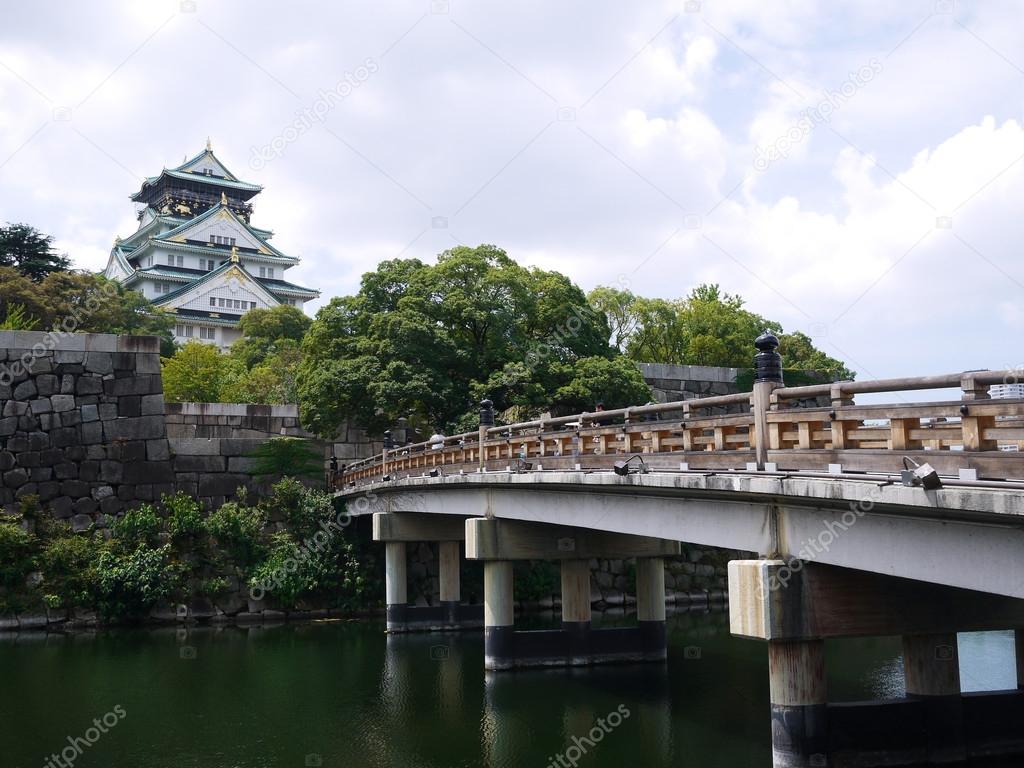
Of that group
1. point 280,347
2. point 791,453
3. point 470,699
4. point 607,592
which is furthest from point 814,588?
point 280,347

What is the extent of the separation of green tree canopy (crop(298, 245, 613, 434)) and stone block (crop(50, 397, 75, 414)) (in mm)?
7539

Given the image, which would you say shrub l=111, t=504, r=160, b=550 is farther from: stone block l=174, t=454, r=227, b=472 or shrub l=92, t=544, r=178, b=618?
stone block l=174, t=454, r=227, b=472

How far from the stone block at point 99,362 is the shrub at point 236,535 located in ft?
20.8

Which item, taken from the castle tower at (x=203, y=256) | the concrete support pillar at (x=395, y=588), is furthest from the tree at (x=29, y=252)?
the concrete support pillar at (x=395, y=588)

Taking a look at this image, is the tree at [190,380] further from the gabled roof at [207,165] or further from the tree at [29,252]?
the gabled roof at [207,165]

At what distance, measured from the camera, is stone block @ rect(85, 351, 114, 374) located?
33.5 m

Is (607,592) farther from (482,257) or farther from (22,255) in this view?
(22,255)

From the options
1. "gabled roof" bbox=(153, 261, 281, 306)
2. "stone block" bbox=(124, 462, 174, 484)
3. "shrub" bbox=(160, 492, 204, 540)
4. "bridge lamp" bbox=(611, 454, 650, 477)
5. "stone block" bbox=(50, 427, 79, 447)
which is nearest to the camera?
"bridge lamp" bbox=(611, 454, 650, 477)

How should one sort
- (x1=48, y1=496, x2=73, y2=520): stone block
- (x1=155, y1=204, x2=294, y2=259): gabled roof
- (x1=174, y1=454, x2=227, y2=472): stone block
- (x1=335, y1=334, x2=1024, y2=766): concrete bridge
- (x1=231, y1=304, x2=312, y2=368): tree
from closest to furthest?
(x1=335, y1=334, x2=1024, y2=766): concrete bridge
(x1=48, y1=496, x2=73, y2=520): stone block
(x1=174, y1=454, x2=227, y2=472): stone block
(x1=231, y1=304, x2=312, y2=368): tree
(x1=155, y1=204, x2=294, y2=259): gabled roof

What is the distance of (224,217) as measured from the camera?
88.4 meters

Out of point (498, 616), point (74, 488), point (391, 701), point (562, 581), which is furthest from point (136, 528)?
point (562, 581)

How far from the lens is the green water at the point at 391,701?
14.8m

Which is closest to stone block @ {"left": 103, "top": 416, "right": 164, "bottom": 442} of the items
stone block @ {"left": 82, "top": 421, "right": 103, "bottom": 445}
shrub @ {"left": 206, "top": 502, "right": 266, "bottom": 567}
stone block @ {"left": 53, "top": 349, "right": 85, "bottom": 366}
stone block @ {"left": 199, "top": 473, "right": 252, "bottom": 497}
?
stone block @ {"left": 82, "top": 421, "right": 103, "bottom": 445}

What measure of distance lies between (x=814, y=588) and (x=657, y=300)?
40.9 meters
